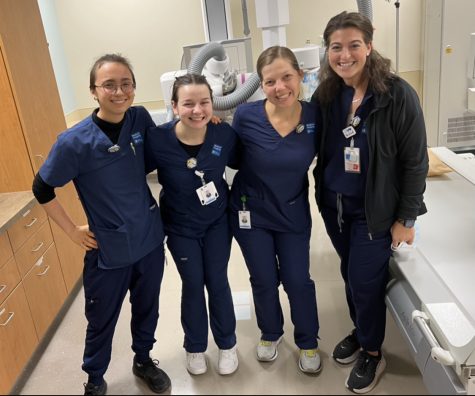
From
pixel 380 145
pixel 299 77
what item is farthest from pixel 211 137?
pixel 380 145

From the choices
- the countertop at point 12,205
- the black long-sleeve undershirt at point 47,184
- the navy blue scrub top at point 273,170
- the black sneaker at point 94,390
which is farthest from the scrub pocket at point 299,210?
the countertop at point 12,205

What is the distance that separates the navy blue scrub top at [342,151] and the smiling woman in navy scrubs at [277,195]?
77 mm

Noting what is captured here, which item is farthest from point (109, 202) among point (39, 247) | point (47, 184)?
point (39, 247)

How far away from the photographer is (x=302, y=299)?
192 centimetres

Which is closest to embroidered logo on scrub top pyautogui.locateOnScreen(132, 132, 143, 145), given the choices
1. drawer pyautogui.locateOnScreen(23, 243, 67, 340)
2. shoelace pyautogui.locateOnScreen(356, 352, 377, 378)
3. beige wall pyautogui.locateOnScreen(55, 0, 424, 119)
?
drawer pyautogui.locateOnScreen(23, 243, 67, 340)

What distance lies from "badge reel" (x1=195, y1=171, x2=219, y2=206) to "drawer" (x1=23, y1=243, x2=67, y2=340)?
3.44 feet

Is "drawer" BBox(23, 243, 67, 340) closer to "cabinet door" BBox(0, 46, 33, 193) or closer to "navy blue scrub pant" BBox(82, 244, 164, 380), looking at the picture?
"cabinet door" BBox(0, 46, 33, 193)

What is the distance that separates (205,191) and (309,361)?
88cm

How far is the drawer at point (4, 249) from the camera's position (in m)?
1.95

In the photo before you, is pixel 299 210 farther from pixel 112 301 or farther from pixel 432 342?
pixel 112 301

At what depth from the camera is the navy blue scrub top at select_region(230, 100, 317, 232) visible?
1697mm

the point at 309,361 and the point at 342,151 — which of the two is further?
the point at 309,361

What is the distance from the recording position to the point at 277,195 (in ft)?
5.74

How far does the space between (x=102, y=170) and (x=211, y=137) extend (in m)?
0.43
